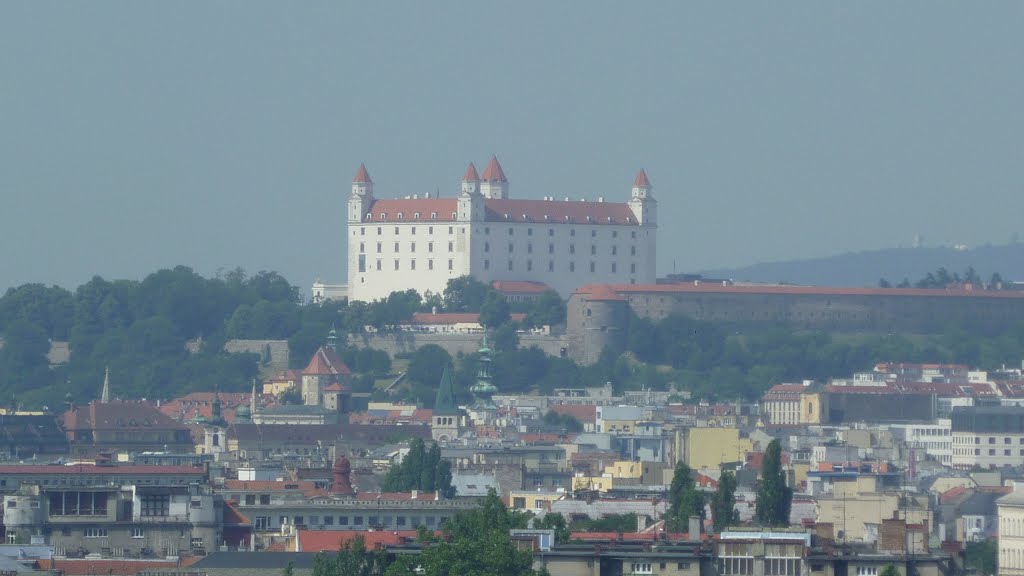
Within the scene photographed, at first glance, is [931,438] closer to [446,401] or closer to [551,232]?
[446,401]

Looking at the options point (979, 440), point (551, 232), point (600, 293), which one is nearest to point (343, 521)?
point (979, 440)

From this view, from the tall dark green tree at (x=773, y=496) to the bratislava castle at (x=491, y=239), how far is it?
9435 centimetres

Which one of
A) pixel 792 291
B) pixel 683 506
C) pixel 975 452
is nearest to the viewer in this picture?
pixel 683 506

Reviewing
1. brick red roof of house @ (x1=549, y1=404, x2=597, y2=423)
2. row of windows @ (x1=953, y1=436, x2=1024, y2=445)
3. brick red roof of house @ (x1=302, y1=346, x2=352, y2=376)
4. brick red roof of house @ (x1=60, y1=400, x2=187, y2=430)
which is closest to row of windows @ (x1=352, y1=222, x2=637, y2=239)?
brick red roof of house @ (x1=302, y1=346, x2=352, y2=376)

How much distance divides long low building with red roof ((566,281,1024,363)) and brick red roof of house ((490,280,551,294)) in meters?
2.01

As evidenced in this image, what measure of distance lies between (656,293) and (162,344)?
18.5 m

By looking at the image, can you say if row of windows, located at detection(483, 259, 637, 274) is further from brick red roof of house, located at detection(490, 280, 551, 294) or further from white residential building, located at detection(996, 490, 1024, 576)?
white residential building, located at detection(996, 490, 1024, 576)

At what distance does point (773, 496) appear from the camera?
150 ft

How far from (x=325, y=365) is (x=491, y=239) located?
20.3 metres

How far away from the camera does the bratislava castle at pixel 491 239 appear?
142 meters

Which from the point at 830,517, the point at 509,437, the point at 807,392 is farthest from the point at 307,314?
the point at 830,517

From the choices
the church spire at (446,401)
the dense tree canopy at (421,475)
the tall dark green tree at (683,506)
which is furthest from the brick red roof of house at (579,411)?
the tall dark green tree at (683,506)

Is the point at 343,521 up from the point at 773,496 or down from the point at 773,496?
down

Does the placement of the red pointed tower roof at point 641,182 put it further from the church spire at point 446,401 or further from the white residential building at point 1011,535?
the white residential building at point 1011,535
